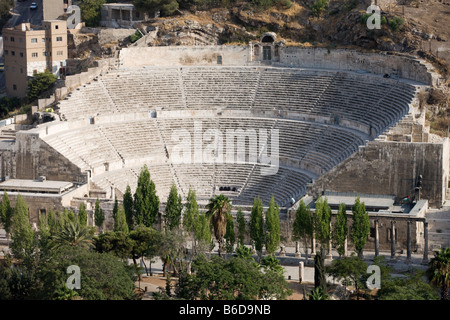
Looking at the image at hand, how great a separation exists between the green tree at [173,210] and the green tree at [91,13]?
31461 mm

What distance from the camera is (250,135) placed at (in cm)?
7669

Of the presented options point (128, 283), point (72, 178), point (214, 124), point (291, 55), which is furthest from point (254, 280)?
point (291, 55)

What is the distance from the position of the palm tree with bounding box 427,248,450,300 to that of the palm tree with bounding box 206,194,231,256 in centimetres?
1335

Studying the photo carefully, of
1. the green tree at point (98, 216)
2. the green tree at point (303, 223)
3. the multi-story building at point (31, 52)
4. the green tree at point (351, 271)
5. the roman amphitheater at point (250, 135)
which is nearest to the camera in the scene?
the green tree at point (351, 271)

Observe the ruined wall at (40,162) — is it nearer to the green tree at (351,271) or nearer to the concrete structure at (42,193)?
the concrete structure at (42,193)

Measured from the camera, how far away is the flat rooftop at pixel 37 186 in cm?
6862

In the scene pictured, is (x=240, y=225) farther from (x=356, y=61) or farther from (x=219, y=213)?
→ (x=356, y=61)

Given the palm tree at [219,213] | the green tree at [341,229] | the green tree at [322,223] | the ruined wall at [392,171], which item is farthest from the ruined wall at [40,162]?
the green tree at [341,229]

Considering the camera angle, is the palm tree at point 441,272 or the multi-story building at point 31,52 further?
the multi-story building at point 31,52

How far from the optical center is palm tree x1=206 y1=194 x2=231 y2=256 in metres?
60.7

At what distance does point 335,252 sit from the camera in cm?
6347

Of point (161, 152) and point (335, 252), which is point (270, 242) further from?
point (161, 152)

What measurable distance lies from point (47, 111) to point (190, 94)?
11.2m

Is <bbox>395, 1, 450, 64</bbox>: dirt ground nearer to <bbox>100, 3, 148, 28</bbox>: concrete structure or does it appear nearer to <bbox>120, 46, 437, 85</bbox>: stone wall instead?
<bbox>120, 46, 437, 85</bbox>: stone wall
